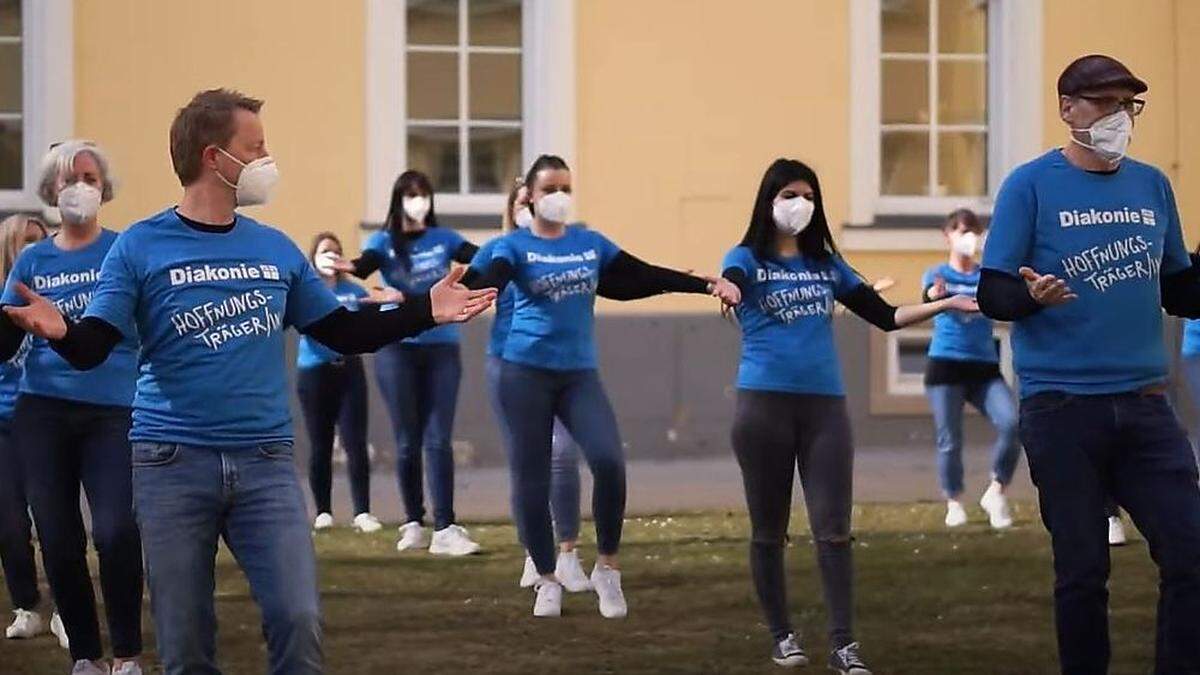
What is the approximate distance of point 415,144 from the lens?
17.2 metres

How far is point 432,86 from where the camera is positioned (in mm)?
17266

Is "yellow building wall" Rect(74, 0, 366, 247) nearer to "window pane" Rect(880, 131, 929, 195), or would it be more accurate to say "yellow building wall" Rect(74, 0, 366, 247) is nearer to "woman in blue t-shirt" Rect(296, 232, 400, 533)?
"woman in blue t-shirt" Rect(296, 232, 400, 533)

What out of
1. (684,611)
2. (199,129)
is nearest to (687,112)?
(684,611)

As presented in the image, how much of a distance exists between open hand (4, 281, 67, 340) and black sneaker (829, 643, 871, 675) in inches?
133

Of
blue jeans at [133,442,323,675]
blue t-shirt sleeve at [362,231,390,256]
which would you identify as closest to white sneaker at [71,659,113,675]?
blue jeans at [133,442,323,675]

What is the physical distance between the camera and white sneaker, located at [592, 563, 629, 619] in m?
10.1

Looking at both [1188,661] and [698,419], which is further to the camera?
[698,419]

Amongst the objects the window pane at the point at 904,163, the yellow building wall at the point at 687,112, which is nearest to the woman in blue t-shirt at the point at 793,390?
the yellow building wall at the point at 687,112

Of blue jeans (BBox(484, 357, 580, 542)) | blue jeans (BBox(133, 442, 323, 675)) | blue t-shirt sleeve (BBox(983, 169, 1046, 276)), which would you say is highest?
blue t-shirt sleeve (BBox(983, 169, 1046, 276))

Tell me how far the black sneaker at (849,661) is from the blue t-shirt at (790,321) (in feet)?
2.91

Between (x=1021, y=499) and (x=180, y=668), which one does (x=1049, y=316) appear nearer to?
(x=180, y=668)

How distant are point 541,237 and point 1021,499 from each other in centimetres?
522

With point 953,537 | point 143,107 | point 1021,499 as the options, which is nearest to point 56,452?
point 953,537

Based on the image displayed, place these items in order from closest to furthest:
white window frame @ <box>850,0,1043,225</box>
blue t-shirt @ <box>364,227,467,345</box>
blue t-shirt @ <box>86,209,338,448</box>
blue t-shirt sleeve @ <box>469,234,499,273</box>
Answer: blue t-shirt @ <box>86,209,338,448</box>, blue t-shirt sleeve @ <box>469,234,499,273</box>, blue t-shirt @ <box>364,227,467,345</box>, white window frame @ <box>850,0,1043,225</box>
